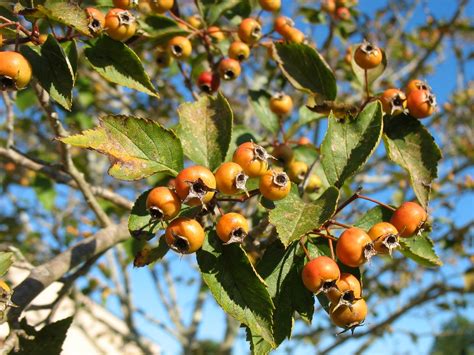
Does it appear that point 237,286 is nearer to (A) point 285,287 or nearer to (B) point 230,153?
(A) point 285,287

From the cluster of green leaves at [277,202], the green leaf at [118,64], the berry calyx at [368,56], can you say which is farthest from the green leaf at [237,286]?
the berry calyx at [368,56]

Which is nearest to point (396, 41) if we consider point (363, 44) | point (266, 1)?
point (266, 1)

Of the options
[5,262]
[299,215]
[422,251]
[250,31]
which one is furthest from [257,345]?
[250,31]

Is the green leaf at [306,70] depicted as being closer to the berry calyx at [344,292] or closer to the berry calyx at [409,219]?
the berry calyx at [409,219]

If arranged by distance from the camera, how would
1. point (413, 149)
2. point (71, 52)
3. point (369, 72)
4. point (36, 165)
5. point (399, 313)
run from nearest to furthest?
point (71, 52)
point (413, 149)
point (369, 72)
point (36, 165)
point (399, 313)

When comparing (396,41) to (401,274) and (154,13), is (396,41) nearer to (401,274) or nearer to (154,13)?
(401,274)

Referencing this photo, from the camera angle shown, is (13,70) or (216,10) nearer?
(13,70)
